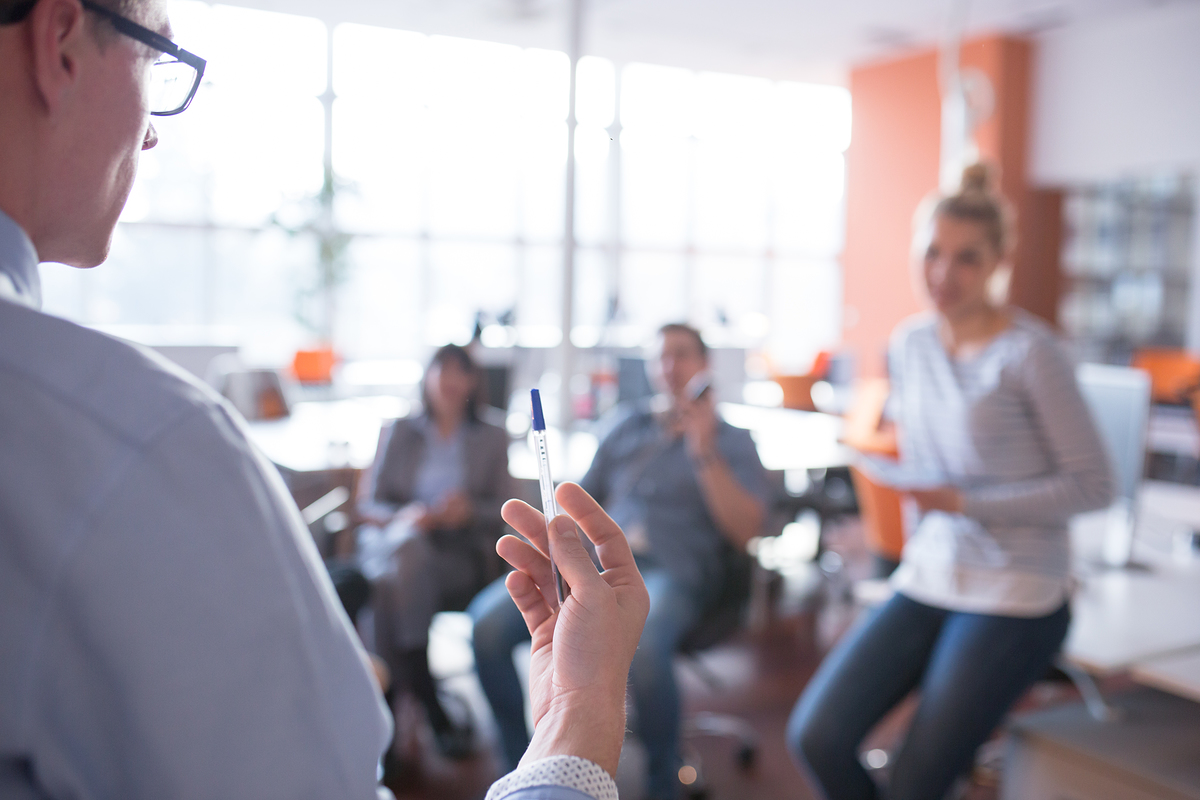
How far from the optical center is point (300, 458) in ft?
10.7

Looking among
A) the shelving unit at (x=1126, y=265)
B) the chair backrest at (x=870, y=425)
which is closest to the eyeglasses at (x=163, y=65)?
the chair backrest at (x=870, y=425)

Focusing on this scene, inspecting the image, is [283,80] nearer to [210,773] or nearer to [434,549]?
[434,549]

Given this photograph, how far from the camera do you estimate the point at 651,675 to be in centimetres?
217

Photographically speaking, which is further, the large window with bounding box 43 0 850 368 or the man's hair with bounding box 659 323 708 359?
the large window with bounding box 43 0 850 368

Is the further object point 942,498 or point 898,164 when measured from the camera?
point 898,164

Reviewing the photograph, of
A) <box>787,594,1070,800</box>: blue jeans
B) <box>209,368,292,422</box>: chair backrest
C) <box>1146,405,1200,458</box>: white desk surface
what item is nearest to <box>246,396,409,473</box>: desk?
<box>209,368,292,422</box>: chair backrest

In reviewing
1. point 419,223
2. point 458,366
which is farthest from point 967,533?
point 419,223

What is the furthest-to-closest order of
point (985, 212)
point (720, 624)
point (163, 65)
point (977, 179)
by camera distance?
point (720, 624), point (977, 179), point (985, 212), point (163, 65)

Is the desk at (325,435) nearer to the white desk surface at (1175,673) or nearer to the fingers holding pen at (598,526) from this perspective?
the white desk surface at (1175,673)

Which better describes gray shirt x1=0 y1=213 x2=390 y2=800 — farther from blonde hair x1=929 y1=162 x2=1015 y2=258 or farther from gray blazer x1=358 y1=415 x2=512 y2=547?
gray blazer x1=358 y1=415 x2=512 y2=547

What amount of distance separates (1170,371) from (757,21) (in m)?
4.35

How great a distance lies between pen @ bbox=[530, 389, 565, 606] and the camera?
0.56 m

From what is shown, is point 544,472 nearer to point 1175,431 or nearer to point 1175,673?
point 1175,673

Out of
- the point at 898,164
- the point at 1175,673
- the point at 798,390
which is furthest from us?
the point at 898,164
